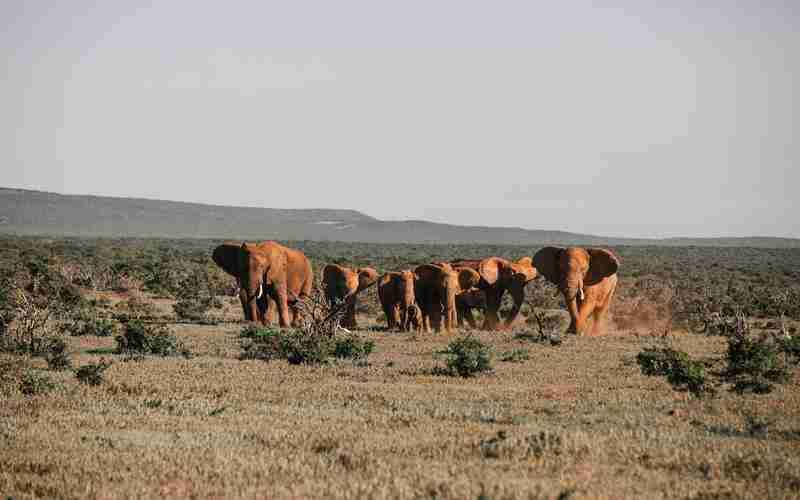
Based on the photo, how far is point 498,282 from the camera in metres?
33.4

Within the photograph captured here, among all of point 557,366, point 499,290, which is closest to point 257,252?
point 499,290

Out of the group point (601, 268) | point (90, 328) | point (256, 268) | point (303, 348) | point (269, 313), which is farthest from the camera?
point (269, 313)

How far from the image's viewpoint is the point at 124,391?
15797mm

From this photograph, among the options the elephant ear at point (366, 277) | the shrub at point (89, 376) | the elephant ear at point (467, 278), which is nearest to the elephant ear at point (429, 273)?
the elephant ear at point (467, 278)

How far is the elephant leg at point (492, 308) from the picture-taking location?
33.2 m

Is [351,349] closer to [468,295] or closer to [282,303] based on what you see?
[282,303]

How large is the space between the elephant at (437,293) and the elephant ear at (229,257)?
17.4 feet

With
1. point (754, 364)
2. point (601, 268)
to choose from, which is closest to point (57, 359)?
point (754, 364)

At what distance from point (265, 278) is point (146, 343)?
A: 950cm

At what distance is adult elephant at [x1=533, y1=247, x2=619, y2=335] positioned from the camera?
3011 centimetres

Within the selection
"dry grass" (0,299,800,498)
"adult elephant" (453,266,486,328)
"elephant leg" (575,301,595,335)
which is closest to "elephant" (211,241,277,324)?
"adult elephant" (453,266,486,328)

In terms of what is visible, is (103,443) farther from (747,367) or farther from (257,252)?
(257,252)

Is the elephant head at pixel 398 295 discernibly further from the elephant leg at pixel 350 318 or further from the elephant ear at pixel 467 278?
the elephant ear at pixel 467 278

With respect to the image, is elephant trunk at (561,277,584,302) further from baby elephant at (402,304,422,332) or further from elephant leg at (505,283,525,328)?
baby elephant at (402,304,422,332)
